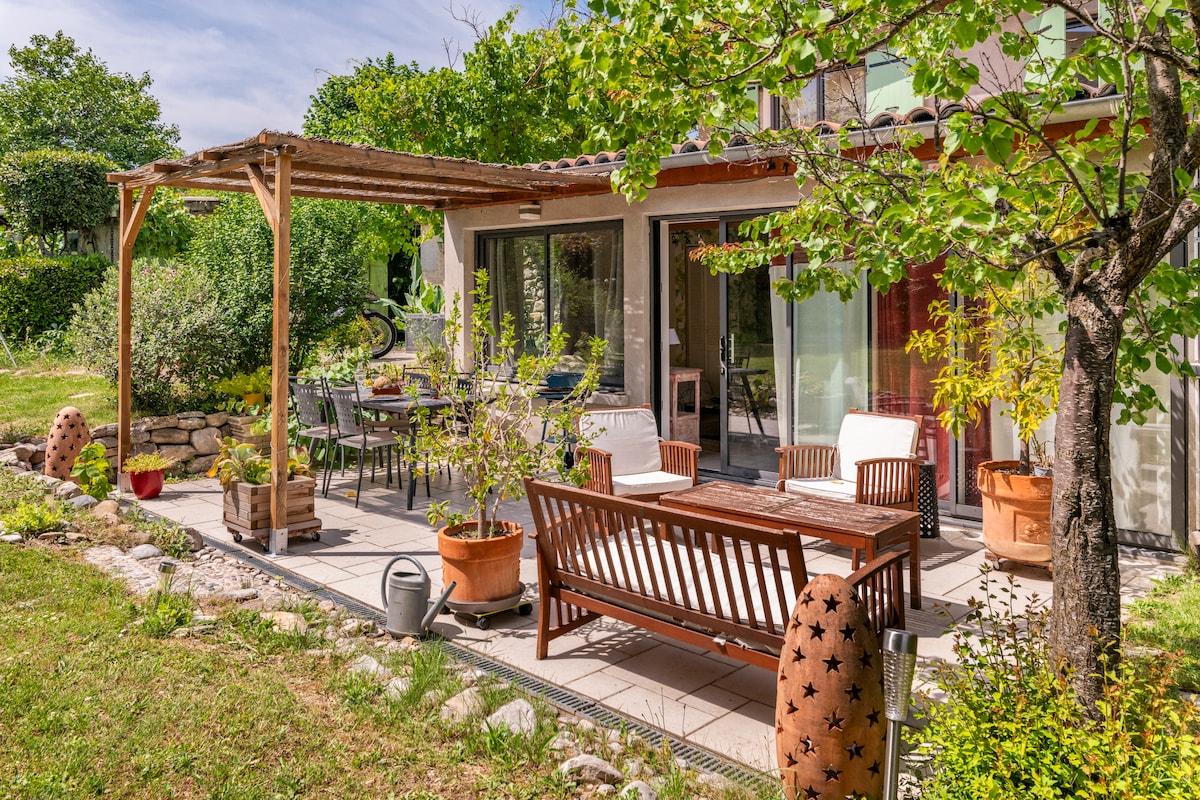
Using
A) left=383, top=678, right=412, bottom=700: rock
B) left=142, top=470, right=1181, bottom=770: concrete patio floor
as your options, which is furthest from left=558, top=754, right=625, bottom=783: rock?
left=383, top=678, right=412, bottom=700: rock

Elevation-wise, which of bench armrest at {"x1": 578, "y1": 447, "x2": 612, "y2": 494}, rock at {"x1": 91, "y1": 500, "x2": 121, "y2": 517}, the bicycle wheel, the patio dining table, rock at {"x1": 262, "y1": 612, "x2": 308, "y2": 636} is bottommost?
rock at {"x1": 262, "y1": 612, "x2": 308, "y2": 636}

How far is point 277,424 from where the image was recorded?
5984 millimetres

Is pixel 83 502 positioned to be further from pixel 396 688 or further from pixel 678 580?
pixel 678 580

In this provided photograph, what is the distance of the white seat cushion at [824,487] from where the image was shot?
5.94 meters

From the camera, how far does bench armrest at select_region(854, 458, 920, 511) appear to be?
5.82 metres

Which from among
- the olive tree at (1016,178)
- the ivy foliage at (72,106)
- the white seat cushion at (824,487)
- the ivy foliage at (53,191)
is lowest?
the white seat cushion at (824,487)

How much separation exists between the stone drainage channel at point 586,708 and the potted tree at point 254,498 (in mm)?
1009

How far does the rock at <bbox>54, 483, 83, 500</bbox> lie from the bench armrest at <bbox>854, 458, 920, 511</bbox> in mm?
5981

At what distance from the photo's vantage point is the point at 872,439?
6332 mm

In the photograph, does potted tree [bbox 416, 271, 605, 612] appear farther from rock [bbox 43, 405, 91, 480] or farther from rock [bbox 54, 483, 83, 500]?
rock [bbox 43, 405, 91, 480]

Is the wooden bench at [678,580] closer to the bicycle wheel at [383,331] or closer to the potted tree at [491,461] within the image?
the potted tree at [491,461]

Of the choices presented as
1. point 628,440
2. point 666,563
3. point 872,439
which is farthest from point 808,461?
point 666,563

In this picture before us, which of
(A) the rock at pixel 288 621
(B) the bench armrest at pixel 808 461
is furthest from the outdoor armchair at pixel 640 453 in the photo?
(A) the rock at pixel 288 621

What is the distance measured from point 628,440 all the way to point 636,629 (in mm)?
2367
